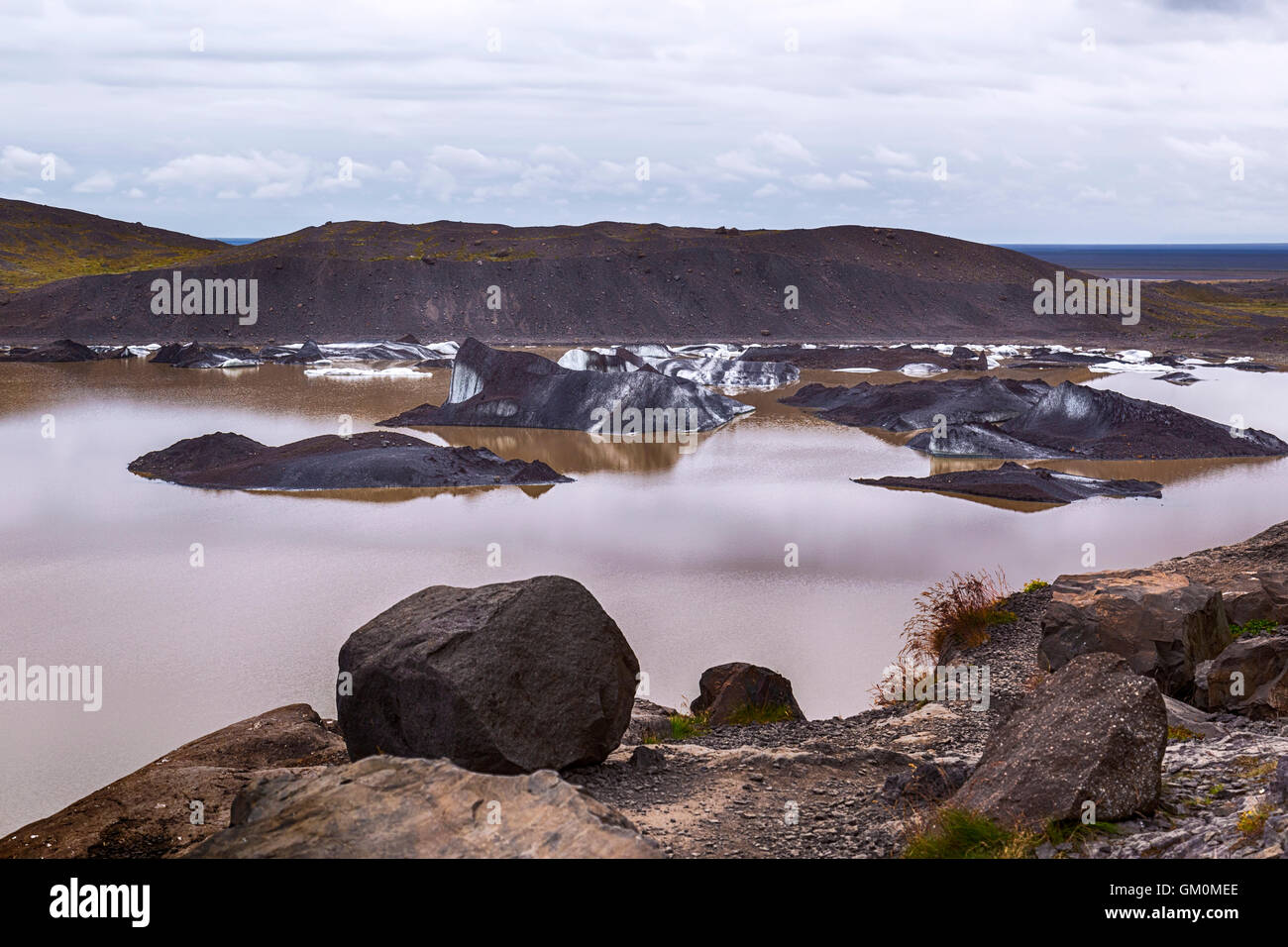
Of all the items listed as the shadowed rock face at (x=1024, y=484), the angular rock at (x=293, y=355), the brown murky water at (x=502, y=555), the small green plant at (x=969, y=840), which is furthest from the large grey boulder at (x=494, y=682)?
the angular rock at (x=293, y=355)

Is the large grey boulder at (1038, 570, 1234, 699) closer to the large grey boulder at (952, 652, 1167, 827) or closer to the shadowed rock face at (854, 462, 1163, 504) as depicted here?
the large grey boulder at (952, 652, 1167, 827)

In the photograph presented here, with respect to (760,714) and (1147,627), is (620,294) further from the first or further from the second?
(1147,627)

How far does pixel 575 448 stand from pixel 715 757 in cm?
2223

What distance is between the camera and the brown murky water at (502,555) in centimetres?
1270

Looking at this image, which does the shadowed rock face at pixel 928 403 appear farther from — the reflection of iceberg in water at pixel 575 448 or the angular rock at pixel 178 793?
the angular rock at pixel 178 793

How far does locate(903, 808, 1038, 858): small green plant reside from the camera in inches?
251

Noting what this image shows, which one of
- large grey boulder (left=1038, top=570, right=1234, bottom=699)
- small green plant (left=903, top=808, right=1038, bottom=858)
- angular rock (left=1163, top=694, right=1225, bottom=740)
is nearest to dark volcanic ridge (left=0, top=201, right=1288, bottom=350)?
large grey boulder (left=1038, top=570, right=1234, bottom=699)

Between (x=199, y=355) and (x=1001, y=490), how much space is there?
3835 cm

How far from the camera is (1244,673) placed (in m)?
10.1

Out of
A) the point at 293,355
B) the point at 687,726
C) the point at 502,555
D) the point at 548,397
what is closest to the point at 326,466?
the point at 502,555

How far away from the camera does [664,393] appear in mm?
35531

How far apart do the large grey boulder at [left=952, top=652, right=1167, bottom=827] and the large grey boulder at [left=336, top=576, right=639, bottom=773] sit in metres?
2.90

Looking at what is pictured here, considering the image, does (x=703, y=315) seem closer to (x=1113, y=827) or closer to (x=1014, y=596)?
(x=1014, y=596)
